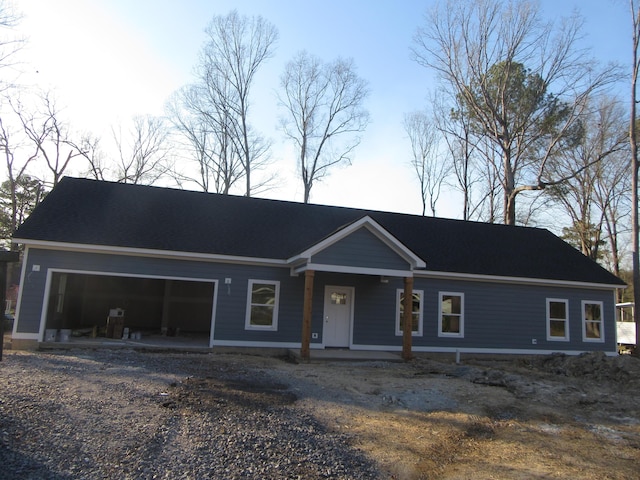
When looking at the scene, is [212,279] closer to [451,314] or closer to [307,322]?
[307,322]

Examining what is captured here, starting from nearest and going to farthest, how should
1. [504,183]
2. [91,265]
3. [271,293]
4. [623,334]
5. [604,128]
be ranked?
1. [91,265]
2. [271,293]
3. [623,334]
4. [504,183]
5. [604,128]

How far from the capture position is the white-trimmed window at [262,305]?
14.0 meters

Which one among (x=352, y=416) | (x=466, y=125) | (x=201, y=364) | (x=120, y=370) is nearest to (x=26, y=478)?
(x=352, y=416)

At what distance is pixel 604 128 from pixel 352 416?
30428mm

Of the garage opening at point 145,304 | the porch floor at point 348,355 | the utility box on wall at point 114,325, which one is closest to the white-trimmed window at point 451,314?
the porch floor at point 348,355

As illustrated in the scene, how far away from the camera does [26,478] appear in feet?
13.8

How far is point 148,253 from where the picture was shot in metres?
13.4

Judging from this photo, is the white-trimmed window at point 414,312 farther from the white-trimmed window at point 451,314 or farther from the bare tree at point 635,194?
the bare tree at point 635,194

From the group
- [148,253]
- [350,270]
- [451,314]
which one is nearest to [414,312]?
[451,314]

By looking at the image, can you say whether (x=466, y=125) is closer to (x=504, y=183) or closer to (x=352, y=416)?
(x=504, y=183)

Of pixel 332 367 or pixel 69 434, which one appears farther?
pixel 332 367

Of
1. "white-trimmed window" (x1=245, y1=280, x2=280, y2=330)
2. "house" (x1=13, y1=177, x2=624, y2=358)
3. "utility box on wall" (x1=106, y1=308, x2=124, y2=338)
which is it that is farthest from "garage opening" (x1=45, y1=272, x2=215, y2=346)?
"white-trimmed window" (x1=245, y1=280, x2=280, y2=330)

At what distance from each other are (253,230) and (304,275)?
2596 mm

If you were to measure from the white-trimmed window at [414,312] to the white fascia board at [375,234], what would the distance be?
2077 millimetres
